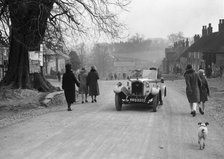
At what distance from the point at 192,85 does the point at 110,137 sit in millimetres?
6002

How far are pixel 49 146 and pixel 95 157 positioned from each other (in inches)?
57.8

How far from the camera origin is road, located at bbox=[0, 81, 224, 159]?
848 centimetres

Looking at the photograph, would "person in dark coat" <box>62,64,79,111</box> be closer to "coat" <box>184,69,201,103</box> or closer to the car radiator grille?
the car radiator grille

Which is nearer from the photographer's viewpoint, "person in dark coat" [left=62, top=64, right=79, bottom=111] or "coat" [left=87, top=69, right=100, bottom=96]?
"person in dark coat" [left=62, top=64, right=79, bottom=111]

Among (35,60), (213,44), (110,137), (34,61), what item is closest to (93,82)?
(35,60)

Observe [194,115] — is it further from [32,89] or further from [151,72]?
[32,89]

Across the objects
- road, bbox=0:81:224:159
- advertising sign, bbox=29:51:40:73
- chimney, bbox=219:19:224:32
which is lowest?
road, bbox=0:81:224:159

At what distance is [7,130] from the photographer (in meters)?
11.7

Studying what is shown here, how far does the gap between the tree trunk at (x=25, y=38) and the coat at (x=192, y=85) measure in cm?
846

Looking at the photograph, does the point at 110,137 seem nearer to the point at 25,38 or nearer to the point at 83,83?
the point at 83,83

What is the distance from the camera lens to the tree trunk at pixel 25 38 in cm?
2140

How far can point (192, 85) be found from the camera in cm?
1534

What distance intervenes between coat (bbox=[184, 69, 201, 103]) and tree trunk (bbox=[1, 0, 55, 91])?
27.8 ft

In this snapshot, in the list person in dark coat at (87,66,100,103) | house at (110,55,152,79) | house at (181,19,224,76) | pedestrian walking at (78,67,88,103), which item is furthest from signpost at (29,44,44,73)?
house at (110,55,152,79)
